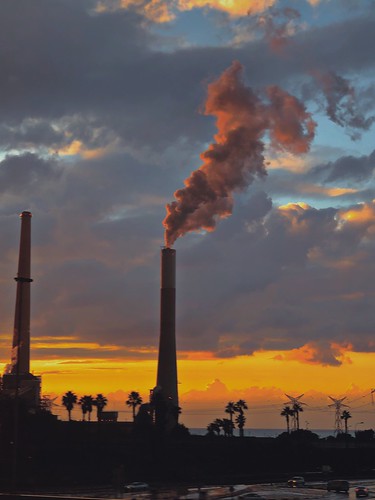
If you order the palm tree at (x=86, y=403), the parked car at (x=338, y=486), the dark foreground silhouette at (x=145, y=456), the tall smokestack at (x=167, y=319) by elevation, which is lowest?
the parked car at (x=338, y=486)

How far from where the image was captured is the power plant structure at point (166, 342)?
543 feet

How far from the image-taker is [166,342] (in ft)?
546

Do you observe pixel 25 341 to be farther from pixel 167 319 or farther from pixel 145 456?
pixel 145 456

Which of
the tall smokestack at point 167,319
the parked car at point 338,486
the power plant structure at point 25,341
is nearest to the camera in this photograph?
the parked car at point 338,486

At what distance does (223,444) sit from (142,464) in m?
33.2

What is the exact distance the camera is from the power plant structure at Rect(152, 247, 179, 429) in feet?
543

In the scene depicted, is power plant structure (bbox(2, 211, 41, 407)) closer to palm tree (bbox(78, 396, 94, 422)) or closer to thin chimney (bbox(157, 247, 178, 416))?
palm tree (bbox(78, 396, 94, 422))

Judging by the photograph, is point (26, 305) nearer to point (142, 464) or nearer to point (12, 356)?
point (12, 356)

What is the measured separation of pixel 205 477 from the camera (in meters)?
132

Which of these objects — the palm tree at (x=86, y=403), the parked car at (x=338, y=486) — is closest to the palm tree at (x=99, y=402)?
the palm tree at (x=86, y=403)

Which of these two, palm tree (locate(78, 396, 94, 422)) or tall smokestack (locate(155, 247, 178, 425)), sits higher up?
tall smokestack (locate(155, 247, 178, 425))

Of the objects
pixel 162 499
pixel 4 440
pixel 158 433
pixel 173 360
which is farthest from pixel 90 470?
pixel 162 499

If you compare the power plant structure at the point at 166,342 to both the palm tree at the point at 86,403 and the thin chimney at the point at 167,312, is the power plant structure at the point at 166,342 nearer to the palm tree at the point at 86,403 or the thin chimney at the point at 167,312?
the thin chimney at the point at 167,312

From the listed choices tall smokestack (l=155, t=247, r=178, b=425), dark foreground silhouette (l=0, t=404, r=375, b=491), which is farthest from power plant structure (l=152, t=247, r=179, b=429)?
dark foreground silhouette (l=0, t=404, r=375, b=491)
